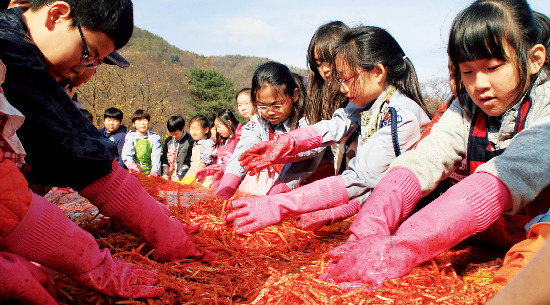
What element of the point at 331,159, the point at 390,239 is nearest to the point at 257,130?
the point at 331,159

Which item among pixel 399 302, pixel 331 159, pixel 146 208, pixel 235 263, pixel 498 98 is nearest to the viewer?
pixel 399 302

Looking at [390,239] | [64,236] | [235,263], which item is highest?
[64,236]

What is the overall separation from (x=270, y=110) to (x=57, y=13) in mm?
1898

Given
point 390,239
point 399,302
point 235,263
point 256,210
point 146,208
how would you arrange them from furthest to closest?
point 256,210, point 235,263, point 146,208, point 390,239, point 399,302

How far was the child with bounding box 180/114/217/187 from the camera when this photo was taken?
25.4ft

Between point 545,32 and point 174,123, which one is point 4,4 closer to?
point 545,32

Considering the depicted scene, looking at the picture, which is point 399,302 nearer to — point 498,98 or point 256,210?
point 498,98

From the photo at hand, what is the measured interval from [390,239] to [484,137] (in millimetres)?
782

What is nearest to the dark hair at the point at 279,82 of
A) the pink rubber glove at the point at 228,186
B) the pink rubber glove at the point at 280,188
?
the pink rubber glove at the point at 280,188

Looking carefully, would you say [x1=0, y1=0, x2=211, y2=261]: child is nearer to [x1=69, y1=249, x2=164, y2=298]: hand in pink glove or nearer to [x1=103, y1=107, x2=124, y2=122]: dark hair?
[x1=69, y1=249, x2=164, y2=298]: hand in pink glove

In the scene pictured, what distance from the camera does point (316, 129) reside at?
8.36 ft

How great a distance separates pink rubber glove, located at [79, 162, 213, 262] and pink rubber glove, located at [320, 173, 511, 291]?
2.33 feet

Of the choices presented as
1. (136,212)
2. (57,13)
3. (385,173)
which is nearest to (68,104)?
(57,13)

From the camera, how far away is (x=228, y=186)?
10.0 feet
